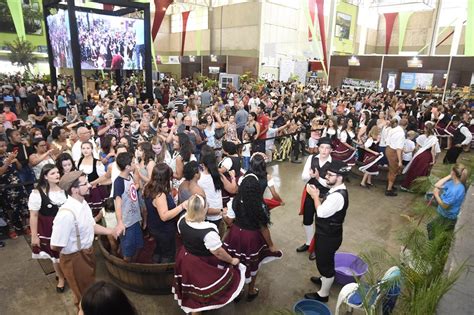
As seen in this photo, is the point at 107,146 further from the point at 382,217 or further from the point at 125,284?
the point at 382,217

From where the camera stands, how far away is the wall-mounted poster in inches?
989

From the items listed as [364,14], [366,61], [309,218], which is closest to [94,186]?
[309,218]

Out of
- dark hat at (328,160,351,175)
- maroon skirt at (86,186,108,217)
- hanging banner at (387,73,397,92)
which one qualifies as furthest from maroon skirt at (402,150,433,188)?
hanging banner at (387,73,397,92)

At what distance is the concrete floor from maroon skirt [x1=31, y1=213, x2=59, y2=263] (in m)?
0.51

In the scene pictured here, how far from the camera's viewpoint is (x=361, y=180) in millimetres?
7297

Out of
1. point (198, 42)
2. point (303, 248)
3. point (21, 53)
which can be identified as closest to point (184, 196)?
point (303, 248)

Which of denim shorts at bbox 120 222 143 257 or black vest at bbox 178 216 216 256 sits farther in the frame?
denim shorts at bbox 120 222 143 257

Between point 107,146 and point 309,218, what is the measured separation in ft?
9.78

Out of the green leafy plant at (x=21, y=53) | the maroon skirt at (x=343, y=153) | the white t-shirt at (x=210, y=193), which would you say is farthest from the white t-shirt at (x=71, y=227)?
the green leafy plant at (x=21, y=53)

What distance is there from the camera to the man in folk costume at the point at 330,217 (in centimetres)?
304

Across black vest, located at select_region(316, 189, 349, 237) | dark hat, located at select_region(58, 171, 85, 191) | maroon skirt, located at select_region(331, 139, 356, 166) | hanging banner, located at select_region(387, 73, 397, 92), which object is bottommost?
maroon skirt, located at select_region(331, 139, 356, 166)

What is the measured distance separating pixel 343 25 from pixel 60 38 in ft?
70.0

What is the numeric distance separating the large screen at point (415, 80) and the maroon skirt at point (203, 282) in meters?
18.2

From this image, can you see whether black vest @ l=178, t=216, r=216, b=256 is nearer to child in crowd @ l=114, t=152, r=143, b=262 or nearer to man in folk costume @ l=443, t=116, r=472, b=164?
child in crowd @ l=114, t=152, r=143, b=262
